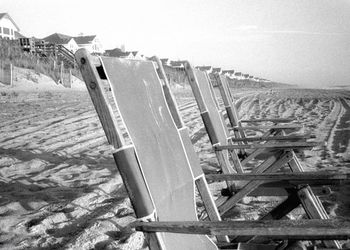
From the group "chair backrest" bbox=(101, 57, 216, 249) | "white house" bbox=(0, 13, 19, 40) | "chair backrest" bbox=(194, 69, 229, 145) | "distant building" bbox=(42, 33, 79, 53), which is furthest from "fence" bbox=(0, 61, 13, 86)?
"distant building" bbox=(42, 33, 79, 53)

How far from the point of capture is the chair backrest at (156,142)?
1.49 meters

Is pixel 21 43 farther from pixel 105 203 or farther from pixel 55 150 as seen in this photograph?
pixel 105 203

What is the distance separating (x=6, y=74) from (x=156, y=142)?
20537mm

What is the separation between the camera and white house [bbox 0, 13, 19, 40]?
182 ft

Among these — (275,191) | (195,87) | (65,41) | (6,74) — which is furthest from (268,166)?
(65,41)

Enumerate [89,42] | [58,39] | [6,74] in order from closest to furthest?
[6,74] < [58,39] < [89,42]

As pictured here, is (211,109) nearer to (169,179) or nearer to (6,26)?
(169,179)

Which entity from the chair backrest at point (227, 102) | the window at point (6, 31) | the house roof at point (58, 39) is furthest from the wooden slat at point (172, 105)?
the house roof at point (58, 39)

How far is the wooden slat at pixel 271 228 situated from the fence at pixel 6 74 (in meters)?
20.4

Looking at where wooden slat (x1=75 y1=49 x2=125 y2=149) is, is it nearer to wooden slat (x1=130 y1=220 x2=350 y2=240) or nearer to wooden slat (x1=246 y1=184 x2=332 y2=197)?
wooden slat (x1=130 y1=220 x2=350 y2=240)

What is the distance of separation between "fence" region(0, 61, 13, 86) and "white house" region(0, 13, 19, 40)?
133 ft

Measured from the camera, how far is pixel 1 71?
1942 cm

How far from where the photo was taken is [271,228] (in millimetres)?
1051

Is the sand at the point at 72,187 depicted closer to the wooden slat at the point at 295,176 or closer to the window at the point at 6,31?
the wooden slat at the point at 295,176
